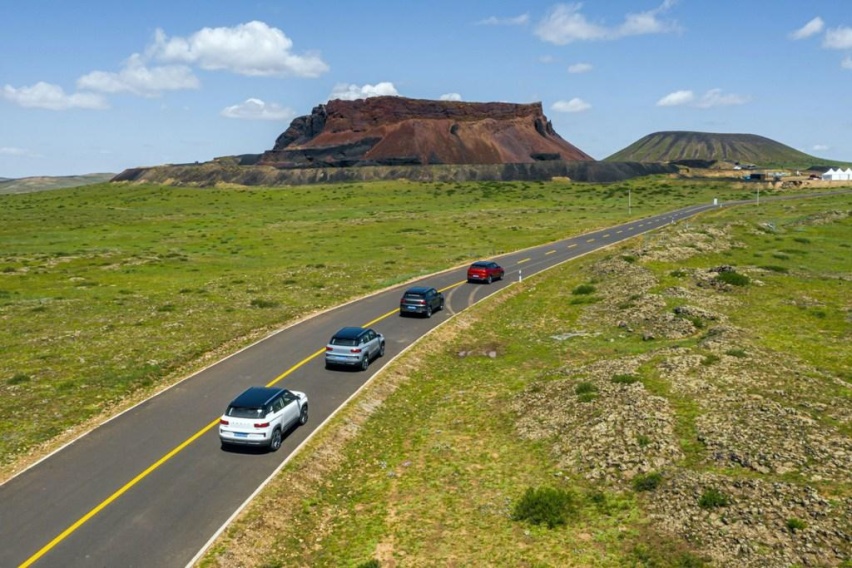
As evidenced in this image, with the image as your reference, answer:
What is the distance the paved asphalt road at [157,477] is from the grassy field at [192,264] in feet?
7.82

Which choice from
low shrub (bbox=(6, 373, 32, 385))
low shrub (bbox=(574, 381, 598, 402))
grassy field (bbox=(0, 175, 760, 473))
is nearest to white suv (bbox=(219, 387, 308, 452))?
grassy field (bbox=(0, 175, 760, 473))

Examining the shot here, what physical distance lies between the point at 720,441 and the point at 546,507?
25.0 ft

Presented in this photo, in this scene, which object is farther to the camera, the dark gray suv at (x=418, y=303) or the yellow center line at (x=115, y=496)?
the dark gray suv at (x=418, y=303)

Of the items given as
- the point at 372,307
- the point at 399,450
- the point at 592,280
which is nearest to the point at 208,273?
the point at 372,307

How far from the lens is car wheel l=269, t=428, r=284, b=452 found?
22.9 metres

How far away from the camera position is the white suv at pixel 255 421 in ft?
73.4

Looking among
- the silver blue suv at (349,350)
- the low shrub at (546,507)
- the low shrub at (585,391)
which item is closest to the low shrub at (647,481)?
the low shrub at (546,507)

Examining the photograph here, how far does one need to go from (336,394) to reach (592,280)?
103 ft

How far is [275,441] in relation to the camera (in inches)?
913

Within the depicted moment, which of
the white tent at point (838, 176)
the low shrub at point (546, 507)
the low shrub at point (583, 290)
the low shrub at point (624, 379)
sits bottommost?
the low shrub at point (546, 507)

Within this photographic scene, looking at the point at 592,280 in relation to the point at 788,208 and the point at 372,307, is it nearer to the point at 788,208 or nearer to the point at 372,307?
the point at 372,307

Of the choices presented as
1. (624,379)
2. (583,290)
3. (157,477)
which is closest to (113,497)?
(157,477)

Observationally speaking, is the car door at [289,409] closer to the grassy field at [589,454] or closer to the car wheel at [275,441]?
the car wheel at [275,441]

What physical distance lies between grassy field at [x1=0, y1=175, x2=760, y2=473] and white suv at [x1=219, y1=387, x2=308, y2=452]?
7.32 m
